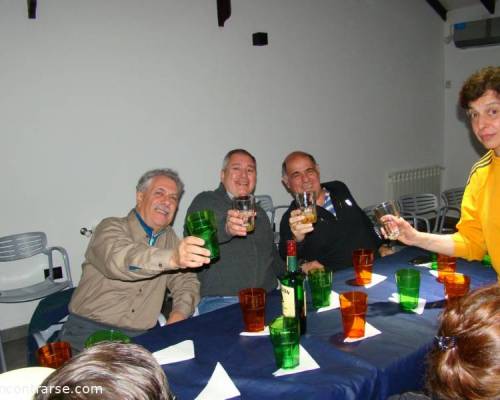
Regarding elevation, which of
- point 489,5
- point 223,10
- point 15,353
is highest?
point 489,5

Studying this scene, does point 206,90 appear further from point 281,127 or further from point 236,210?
point 236,210

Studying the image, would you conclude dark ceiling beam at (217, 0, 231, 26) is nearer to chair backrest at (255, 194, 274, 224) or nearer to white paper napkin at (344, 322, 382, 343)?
chair backrest at (255, 194, 274, 224)

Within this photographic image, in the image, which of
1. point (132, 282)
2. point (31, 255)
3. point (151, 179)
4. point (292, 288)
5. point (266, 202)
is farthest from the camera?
point (266, 202)

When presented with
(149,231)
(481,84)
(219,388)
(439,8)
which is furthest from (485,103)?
(439,8)

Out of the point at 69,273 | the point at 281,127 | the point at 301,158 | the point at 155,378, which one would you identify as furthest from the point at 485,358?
the point at 281,127

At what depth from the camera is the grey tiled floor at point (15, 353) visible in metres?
3.43

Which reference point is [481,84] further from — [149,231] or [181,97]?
[181,97]

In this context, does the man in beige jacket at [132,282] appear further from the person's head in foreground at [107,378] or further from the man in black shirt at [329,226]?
the person's head in foreground at [107,378]

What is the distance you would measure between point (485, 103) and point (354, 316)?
3.35 feet

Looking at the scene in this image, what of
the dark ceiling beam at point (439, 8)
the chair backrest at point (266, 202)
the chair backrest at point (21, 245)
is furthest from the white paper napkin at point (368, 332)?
the dark ceiling beam at point (439, 8)

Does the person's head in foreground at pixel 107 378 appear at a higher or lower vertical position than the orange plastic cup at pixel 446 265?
higher

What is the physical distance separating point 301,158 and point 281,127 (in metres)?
2.58

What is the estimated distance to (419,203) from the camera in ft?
17.3

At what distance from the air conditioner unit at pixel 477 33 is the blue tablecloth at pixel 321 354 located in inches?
231
